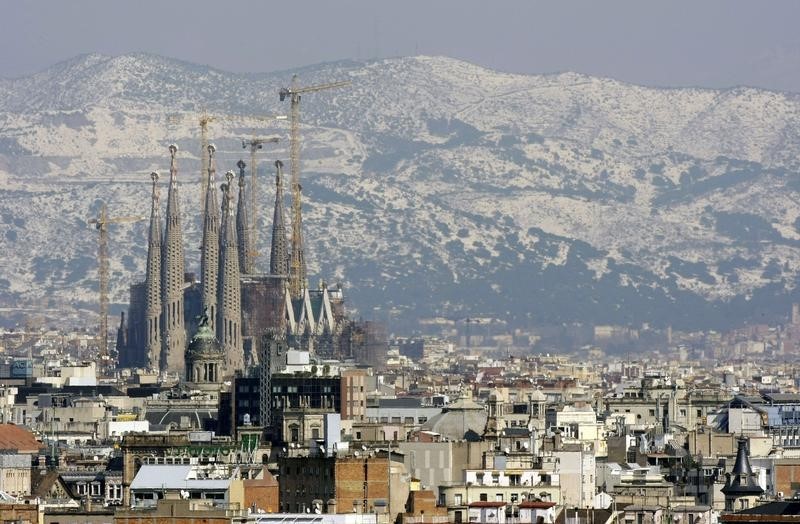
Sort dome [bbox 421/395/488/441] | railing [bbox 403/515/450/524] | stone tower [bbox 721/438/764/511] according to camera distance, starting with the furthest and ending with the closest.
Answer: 1. dome [bbox 421/395/488/441]
2. stone tower [bbox 721/438/764/511]
3. railing [bbox 403/515/450/524]

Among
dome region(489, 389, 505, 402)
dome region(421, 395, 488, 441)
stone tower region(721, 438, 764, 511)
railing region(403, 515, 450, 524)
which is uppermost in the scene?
dome region(489, 389, 505, 402)

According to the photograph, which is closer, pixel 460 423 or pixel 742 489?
pixel 742 489

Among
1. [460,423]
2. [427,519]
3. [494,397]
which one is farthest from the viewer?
[494,397]

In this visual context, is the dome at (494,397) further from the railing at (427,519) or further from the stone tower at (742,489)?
the railing at (427,519)

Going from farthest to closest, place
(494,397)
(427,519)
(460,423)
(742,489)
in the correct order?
(494,397) → (460,423) → (742,489) → (427,519)

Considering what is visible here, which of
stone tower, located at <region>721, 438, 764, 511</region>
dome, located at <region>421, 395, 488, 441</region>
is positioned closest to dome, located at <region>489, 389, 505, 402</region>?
dome, located at <region>421, 395, 488, 441</region>

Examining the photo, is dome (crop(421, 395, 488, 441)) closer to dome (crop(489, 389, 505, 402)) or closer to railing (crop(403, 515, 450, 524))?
dome (crop(489, 389, 505, 402))

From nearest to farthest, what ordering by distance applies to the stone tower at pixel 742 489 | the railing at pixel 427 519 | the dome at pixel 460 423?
1. the railing at pixel 427 519
2. the stone tower at pixel 742 489
3. the dome at pixel 460 423

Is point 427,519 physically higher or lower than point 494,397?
lower

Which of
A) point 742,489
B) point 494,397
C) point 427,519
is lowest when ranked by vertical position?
point 427,519

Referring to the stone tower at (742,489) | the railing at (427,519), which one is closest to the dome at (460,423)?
the stone tower at (742,489)

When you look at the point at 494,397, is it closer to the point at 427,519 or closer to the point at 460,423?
the point at 460,423

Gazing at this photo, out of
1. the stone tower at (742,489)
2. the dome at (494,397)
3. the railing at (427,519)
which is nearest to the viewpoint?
the railing at (427,519)

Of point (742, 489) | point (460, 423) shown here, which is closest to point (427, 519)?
A: point (742, 489)
